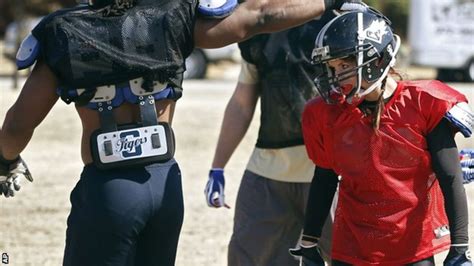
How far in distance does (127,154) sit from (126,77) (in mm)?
275

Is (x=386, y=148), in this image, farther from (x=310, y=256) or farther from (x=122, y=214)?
(x=122, y=214)

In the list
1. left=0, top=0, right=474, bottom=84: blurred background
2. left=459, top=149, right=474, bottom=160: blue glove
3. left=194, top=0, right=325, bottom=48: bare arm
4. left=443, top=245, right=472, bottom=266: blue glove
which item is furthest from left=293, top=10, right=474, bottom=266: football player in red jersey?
left=0, top=0, right=474, bottom=84: blurred background

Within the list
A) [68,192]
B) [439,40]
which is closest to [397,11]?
[439,40]

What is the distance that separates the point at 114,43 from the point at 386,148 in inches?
43.8

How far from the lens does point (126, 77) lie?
3.86m

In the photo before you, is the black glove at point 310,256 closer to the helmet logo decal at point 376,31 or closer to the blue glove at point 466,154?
the blue glove at point 466,154

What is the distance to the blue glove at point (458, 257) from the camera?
158 inches

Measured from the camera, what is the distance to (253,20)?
4.14 meters

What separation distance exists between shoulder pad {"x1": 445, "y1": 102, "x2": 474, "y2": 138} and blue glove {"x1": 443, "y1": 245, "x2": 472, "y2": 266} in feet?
1.44

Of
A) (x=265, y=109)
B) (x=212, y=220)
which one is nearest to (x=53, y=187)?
(x=212, y=220)

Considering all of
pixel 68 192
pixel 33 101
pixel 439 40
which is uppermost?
pixel 33 101

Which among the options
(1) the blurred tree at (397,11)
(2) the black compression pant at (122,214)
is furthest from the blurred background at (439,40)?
(2) the black compression pant at (122,214)

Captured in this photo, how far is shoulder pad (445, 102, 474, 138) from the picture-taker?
4.04 meters

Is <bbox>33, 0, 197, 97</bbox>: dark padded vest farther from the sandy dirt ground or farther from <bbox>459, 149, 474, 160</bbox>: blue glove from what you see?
the sandy dirt ground
